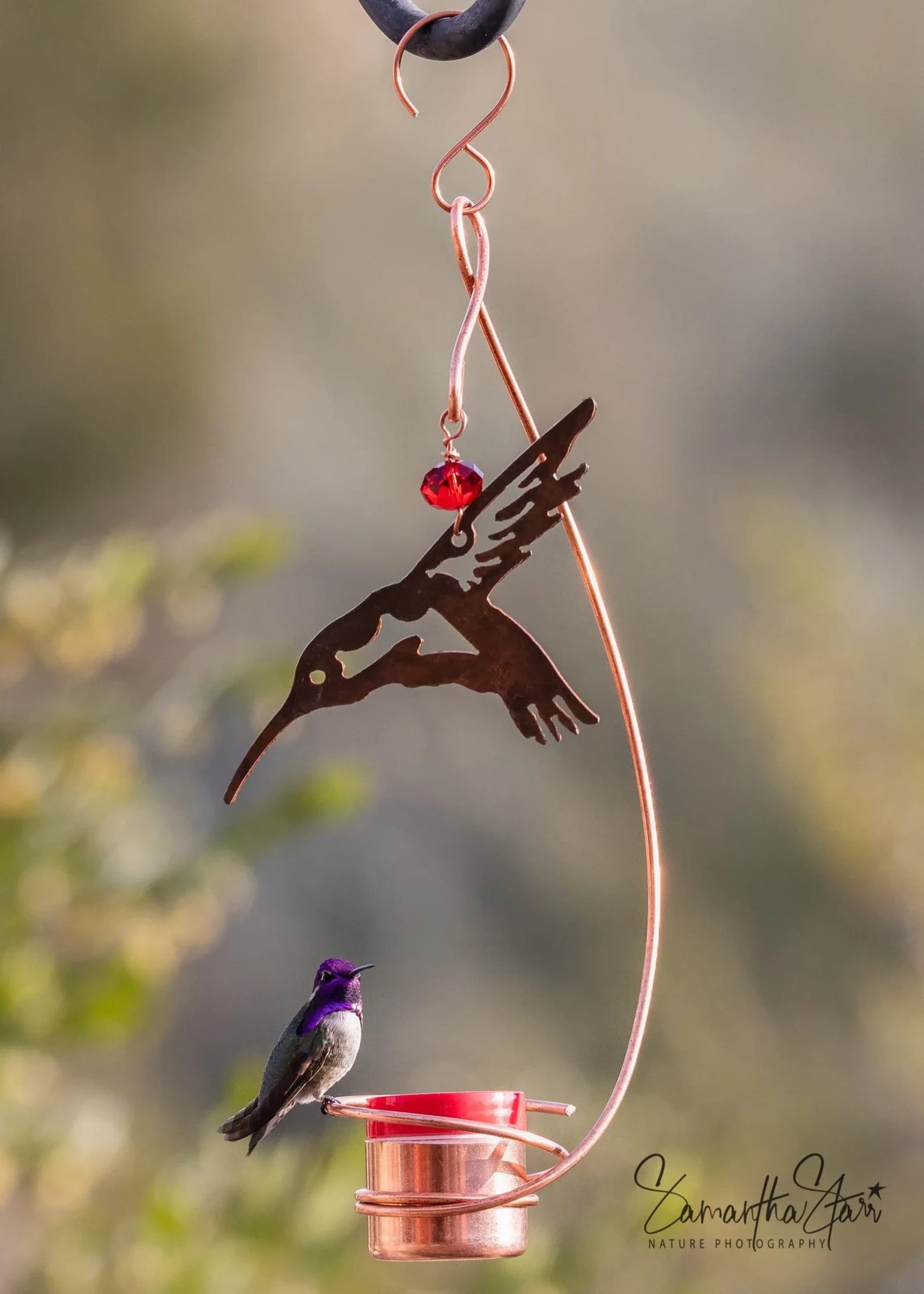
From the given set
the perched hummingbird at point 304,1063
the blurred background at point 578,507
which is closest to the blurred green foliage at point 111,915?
Answer: the blurred background at point 578,507

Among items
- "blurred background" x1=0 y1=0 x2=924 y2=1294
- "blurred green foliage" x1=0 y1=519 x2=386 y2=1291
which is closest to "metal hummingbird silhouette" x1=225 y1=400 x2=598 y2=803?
"blurred green foliage" x1=0 y1=519 x2=386 y2=1291

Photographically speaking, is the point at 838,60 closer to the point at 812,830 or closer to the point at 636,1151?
the point at 812,830

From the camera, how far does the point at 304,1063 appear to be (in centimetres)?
75

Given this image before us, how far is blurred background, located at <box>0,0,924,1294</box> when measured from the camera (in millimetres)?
1840

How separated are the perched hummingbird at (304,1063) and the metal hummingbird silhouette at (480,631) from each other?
0.51 feet

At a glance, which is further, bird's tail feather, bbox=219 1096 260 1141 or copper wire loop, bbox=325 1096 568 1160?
bird's tail feather, bbox=219 1096 260 1141

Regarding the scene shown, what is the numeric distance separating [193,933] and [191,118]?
134 centimetres

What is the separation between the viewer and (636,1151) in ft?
5.54

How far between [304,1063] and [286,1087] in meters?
0.02

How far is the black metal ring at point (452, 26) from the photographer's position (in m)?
0.67

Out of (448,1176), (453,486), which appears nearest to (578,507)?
(453,486)

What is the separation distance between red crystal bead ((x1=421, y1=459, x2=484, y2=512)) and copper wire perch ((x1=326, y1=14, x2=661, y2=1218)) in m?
0.04

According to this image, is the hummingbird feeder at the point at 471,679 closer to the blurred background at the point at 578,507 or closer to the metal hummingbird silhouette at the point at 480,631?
the metal hummingbird silhouette at the point at 480,631

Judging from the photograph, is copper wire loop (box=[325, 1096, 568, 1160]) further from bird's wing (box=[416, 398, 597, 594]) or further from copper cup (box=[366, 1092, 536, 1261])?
bird's wing (box=[416, 398, 597, 594])
